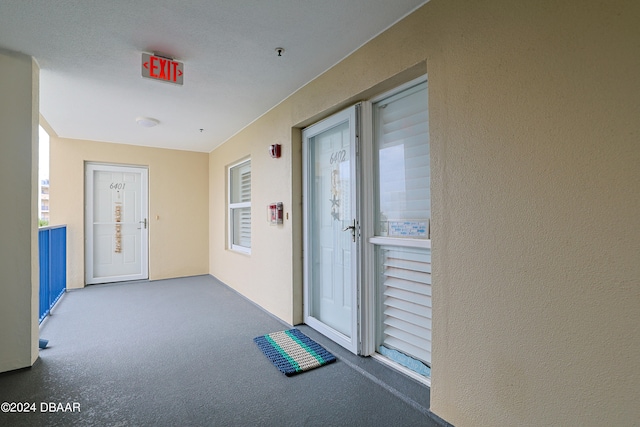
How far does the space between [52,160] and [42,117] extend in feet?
4.01

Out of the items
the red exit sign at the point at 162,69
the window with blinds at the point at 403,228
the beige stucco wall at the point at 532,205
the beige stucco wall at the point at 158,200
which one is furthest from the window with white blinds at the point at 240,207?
the beige stucco wall at the point at 532,205

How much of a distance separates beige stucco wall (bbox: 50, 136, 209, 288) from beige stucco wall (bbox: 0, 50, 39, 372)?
2898 millimetres

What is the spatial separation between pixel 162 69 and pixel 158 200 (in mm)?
3661

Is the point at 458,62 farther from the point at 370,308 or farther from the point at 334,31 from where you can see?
the point at 370,308

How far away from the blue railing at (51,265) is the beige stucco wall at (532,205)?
3.99m

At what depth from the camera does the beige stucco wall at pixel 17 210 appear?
7.74 feet

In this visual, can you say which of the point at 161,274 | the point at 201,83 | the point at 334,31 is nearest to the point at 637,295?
the point at 334,31

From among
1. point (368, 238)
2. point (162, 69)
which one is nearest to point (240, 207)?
point (162, 69)

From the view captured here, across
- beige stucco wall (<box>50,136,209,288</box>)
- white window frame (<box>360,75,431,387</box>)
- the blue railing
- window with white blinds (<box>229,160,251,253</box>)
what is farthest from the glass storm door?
beige stucco wall (<box>50,136,209,288</box>)

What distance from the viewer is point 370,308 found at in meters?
2.49

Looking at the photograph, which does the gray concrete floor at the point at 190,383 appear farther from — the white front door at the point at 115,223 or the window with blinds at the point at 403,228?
the white front door at the point at 115,223

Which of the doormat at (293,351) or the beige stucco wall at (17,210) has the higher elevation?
the beige stucco wall at (17,210)

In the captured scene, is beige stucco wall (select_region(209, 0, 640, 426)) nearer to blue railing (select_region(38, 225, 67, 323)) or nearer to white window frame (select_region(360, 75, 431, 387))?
white window frame (select_region(360, 75, 431, 387))

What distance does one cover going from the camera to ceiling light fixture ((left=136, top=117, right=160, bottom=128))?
387 cm
